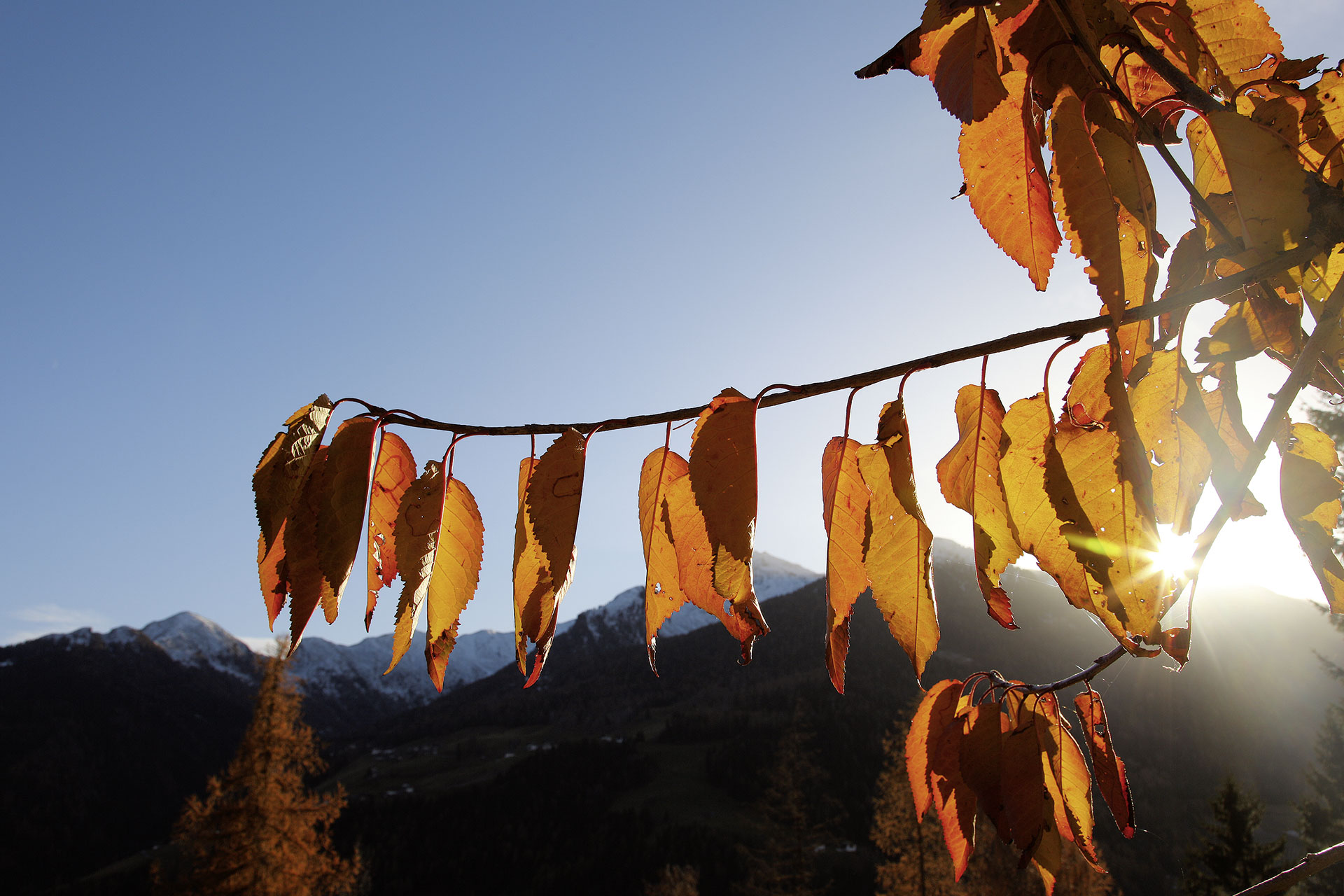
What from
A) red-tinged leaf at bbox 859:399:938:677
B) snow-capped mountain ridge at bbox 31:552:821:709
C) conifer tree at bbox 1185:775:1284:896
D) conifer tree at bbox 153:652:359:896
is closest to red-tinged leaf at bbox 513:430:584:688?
red-tinged leaf at bbox 859:399:938:677

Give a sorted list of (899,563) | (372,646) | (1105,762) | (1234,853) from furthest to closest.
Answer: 1. (372,646)
2. (1234,853)
3. (1105,762)
4. (899,563)

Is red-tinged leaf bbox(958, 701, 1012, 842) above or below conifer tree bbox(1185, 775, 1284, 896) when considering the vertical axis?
above

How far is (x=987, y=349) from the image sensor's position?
49cm

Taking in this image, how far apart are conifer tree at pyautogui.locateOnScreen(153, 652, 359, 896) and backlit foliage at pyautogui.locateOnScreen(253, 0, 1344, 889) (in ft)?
47.9

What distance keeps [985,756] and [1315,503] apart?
358 millimetres

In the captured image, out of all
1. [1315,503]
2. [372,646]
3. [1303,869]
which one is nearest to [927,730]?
[1303,869]

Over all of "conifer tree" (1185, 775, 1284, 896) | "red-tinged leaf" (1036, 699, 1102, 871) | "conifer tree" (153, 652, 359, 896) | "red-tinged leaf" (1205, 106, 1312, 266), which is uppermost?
"red-tinged leaf" (1205, 106, 1312, 266)

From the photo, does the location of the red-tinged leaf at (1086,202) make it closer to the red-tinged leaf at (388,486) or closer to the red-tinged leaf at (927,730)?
the red-tinged leaf at (927,730)

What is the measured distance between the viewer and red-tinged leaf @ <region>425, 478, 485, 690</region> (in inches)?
26.6

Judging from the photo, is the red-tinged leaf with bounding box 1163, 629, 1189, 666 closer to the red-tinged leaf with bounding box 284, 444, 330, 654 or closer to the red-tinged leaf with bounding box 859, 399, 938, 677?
the red-tinged leaf with bounding box 859, 399, 938, 677

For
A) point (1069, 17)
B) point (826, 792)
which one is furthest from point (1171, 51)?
point (826, 792)

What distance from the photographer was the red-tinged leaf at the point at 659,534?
2.16 feet

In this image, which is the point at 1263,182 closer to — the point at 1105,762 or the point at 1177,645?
the point at 1177,645

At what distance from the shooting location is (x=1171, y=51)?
→ 1.85ft
